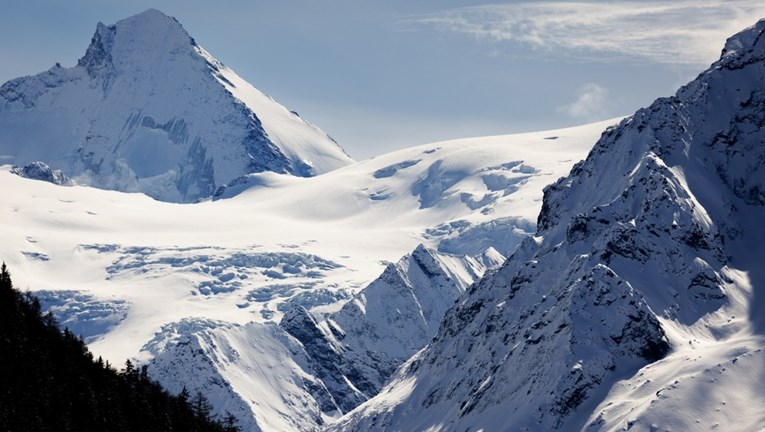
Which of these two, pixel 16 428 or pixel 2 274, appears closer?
pixel 16 428

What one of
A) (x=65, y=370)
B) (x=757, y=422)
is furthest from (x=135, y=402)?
→ (x=757, y=422)

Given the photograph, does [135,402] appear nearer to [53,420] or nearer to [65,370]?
[65,370]

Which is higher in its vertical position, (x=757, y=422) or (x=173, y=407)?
(x=173, y=407)

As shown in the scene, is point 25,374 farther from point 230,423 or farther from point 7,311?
point 230,423

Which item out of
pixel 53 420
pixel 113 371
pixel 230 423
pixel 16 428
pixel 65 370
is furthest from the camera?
pixel 230 423

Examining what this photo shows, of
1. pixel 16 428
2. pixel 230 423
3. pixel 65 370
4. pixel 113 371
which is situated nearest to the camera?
pixel 16 428

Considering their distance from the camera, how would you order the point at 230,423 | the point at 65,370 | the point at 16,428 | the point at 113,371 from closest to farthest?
the point at 16,428 → the point at 65,370 → the point at 113,371 → the point at 230,423

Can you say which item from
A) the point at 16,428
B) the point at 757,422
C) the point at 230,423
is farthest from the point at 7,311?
the point at 757,422

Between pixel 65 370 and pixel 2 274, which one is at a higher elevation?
pixel 2 274

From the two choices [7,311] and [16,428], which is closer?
[16,428]

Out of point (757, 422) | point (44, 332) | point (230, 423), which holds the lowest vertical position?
point (757, 422)
